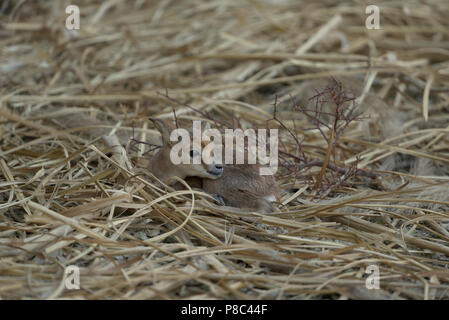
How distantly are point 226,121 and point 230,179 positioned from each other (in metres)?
1.09

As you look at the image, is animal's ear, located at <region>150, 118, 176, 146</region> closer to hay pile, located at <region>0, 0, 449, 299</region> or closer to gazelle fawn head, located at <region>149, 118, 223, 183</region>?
gazelle fawn head, located at <region>149, 118, 223, 183</region>

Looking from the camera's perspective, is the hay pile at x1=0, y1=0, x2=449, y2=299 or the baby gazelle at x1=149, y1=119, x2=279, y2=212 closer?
the hay pile at x1=0, y1=0, x2=449, y2=299

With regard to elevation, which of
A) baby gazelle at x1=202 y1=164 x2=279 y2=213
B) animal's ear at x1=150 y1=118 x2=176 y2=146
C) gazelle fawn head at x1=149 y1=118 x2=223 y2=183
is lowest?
baby gazelle at x1=202 y1=164 x2=279 y2=213

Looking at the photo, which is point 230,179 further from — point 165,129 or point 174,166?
point 165,129

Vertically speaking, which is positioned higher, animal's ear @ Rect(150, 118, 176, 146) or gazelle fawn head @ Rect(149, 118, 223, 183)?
animal's ear @ Rect(150, 118, 176, 146)

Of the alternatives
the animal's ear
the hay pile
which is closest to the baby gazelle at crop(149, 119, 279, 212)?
the animal's ear

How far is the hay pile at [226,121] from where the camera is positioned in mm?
2348

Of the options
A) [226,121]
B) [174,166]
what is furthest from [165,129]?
[226,121]

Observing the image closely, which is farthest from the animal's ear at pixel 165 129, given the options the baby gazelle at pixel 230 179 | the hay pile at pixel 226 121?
the hay pile at pixel 226 121

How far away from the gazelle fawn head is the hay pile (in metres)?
0.09

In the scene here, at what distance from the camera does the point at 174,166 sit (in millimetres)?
2816

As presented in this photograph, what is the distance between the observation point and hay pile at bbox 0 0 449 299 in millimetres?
2348

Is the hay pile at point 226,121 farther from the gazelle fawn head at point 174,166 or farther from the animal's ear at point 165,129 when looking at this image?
the animal's ear at point 165,129
